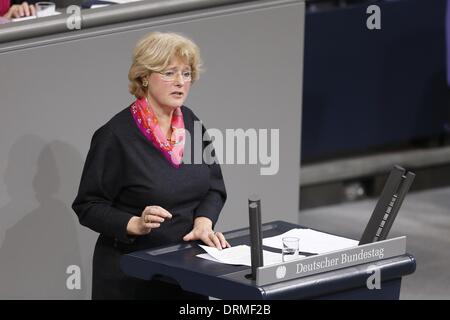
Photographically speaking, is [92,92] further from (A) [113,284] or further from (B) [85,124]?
(A) [113,284]

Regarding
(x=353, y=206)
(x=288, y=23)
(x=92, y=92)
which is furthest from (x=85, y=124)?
(x=353, y=206)

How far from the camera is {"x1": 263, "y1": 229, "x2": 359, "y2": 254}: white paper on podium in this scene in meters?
4.62

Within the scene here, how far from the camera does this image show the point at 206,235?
477cm

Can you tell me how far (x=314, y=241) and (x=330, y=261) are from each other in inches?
14.0

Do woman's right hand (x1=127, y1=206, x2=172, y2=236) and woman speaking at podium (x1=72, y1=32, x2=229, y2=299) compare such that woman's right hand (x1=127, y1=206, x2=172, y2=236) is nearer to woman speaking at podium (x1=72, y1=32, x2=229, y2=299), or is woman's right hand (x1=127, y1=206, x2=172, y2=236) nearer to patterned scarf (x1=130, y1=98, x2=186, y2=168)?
woman speaking at podium (x1=72, y1=32, x2=229, y2=299)

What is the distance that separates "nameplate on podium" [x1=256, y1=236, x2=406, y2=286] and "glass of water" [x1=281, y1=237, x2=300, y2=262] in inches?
5.3

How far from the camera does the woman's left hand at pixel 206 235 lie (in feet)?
15.5

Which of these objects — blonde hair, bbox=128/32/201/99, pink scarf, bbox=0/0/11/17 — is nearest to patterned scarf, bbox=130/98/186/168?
blonde hair, bbox=128/32/201/99

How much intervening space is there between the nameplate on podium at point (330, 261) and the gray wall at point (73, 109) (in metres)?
1.37

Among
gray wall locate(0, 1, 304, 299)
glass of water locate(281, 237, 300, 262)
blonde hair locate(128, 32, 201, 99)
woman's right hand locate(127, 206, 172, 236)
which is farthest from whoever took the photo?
gray wall locate(0, 1, 304, 299)

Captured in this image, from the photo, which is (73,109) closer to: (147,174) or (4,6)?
(147,174)

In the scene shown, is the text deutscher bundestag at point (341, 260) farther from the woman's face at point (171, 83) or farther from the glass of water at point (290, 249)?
the woman's face at point (171, 83)
